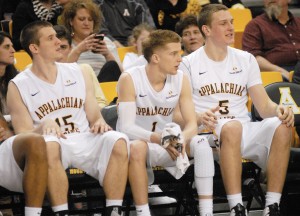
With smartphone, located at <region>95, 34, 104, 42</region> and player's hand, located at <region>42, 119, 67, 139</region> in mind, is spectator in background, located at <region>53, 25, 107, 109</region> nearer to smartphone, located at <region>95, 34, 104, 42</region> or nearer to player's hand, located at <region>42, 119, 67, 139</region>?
smartphone, located at <region>95, 34, 104, 42</region>

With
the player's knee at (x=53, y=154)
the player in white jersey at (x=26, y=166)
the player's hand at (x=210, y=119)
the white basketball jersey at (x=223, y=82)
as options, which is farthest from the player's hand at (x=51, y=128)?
the white basketball jersey at (x=223, y=82)

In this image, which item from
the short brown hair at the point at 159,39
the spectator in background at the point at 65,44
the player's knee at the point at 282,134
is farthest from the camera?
the spectator in background at the point at 65,44

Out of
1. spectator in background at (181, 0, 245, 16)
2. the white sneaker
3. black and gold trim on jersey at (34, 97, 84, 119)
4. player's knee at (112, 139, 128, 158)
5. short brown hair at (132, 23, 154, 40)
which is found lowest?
the white sneaker

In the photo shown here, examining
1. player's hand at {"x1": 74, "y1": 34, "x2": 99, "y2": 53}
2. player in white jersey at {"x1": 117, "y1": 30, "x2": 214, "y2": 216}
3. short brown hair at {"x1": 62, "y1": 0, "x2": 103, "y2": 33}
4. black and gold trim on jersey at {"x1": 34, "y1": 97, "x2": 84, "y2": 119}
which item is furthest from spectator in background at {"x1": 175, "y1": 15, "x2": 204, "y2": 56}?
black and gold trim on jersey at {"x1": 34, "y1": 97, "x2": 84, "y2": 119}

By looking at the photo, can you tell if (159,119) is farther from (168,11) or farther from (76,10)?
(168,11)

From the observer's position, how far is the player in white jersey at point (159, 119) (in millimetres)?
5824

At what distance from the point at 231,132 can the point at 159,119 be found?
634 millimetres

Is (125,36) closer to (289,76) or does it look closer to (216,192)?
(289,76)

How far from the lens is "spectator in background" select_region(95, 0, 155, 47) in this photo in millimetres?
9016

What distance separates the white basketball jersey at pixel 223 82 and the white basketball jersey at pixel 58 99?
0.89m

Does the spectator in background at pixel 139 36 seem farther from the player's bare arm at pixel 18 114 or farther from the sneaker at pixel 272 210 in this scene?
the sneaker at pixel 272 210

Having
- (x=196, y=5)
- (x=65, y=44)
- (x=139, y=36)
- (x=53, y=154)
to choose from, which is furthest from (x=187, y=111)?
(x=196, y=5)

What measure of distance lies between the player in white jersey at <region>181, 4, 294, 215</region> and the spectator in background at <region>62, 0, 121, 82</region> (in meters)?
1.16

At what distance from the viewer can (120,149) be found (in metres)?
5.77
